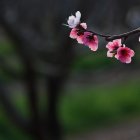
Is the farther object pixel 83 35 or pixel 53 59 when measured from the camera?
pixel 53 59

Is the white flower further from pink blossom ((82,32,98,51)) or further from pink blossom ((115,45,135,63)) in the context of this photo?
pink blossom ((115,45,135,63))

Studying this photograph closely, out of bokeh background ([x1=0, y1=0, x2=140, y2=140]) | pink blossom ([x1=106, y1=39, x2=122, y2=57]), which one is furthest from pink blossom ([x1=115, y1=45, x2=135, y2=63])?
bokeh background ([x1=0, y1=0, x2=140, y2=140])

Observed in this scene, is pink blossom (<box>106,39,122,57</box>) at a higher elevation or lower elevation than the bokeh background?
lower

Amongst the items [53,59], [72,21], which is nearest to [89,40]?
[72,21]

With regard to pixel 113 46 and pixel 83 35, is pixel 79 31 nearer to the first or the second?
pixel 83 35

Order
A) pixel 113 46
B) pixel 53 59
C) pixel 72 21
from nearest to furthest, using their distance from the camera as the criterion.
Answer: pixel 72 21, pixel 113 46, pixel 53 59

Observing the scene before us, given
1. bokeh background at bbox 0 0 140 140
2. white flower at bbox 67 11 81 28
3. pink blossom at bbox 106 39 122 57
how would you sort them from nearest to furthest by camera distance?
white flower at bbox 67 11 81 28 → pink blossom at bbox 106 39 122 57 → bokeh background at bbox 0 0 140 140

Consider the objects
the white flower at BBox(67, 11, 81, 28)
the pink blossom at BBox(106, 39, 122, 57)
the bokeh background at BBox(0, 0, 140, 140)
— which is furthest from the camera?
the bokeh background at BBox(0, 0, 140, 140)

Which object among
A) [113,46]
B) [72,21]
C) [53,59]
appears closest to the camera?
[72,21]

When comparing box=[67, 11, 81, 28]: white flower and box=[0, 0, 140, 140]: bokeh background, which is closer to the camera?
box=[67, 11, 81, 28]: white flower

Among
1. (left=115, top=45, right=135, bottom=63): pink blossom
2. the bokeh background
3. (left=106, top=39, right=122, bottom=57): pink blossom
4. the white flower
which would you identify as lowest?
(left=115, top=45, right=135, bottom=63): pink blossom

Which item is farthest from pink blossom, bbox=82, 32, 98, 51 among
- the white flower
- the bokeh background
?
the bokeh background
